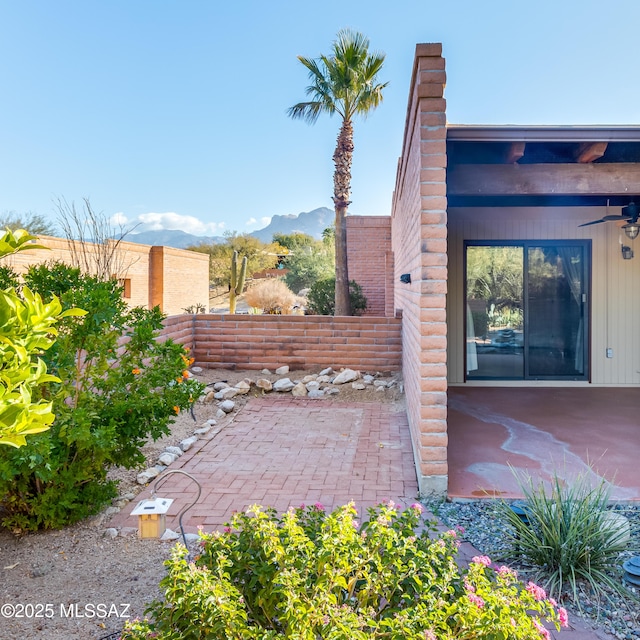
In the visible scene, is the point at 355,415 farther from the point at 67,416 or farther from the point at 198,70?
the point at 198,70

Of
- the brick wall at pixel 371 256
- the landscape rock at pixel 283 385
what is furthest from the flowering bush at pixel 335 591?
the brick wall at pixel 371 256

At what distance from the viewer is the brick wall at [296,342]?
27.5 feet

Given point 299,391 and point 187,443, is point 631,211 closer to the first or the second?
point 299,391

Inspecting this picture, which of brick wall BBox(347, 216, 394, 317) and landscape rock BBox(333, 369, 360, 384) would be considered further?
brick wall BBox(347, 216, 394, 317)

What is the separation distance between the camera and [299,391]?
25.1 ft

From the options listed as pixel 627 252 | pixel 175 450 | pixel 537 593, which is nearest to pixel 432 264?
pixel 537 593

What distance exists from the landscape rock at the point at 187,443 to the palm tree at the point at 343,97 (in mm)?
8280

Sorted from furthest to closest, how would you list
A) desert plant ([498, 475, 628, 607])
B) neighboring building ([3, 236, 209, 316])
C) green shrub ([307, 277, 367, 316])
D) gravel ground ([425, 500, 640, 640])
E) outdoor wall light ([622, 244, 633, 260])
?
neighboring building ([3, 236, 209, 316]), green shrub ([307, 277, 367, 316]), outdoor wall light ([622, 244, 633, 260]), desert plant ([498, 475, 628, 607]), gravel ground ([425, 500, 640, 640])

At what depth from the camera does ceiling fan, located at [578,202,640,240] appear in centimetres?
643

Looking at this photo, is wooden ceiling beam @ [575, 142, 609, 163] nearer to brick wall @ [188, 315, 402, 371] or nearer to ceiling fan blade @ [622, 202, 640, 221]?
ceiling fan blade @ [622, 202, 640, 221]

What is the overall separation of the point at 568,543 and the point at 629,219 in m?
5.60

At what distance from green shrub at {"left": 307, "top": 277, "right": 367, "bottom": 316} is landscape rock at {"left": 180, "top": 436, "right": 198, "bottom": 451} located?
30.9 ft

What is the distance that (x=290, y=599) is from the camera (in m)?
1.50

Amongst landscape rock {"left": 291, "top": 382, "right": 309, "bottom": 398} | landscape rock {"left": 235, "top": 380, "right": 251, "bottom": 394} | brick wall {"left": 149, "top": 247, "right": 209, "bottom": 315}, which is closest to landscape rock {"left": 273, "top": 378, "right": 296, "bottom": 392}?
landscape rock {"left": 291, "top": 382, "right": 309, "bottom": 398}
